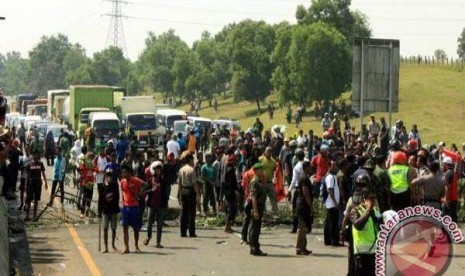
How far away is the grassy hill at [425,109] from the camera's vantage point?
72250 millimetres

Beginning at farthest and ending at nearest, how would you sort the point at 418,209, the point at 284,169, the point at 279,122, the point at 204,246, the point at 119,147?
the point at 279,122 < the point at 119,147 < the point at 284,169 < the point at 204,246 < the point at 418,209

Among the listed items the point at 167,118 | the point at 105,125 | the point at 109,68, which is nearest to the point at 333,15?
the point at 167,118

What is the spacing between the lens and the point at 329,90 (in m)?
87.0

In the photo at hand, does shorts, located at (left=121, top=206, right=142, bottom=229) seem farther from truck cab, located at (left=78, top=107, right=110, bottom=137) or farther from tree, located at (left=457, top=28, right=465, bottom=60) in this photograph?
tree, located at (left=457, top=28, right=465, bottom=60)

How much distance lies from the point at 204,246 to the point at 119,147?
1563 centimetres

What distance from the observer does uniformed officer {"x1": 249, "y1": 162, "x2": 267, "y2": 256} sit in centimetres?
1920

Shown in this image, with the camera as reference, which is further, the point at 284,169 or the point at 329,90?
the point at 329,90

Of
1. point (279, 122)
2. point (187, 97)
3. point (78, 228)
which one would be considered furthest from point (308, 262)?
point (187, 97)

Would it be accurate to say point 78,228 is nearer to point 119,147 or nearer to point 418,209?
point 418,209

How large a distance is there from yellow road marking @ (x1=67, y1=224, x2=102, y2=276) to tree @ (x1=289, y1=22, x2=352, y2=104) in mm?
64081

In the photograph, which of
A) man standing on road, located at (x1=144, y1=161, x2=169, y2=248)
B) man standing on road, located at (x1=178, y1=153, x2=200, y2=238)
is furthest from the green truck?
man standing on road, located at (x1=144, y1=161, x2=169, y2=248)

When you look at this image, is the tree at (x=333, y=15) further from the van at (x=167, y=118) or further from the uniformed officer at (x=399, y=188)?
the uniformed officer at (x=399, y=188)

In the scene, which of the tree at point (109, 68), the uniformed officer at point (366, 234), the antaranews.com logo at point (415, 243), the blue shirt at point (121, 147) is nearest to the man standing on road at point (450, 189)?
the antaranews.com logo at point (415, 243)

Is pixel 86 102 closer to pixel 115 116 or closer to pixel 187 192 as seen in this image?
pixel 115 116
